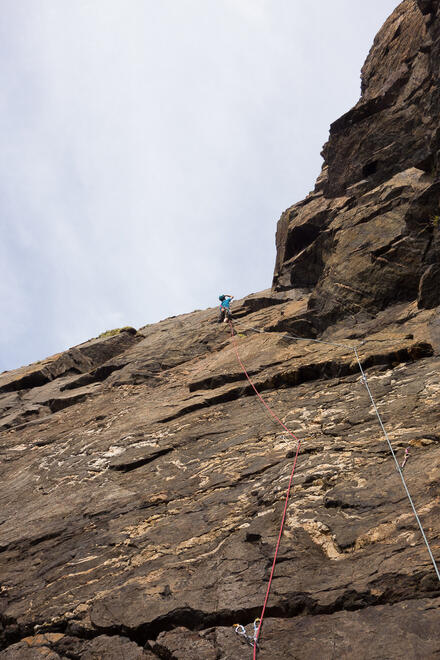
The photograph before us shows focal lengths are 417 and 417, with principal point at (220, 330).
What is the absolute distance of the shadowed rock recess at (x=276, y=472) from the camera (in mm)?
5441

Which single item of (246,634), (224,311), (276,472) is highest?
(224,311)

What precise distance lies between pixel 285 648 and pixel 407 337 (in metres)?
8.40

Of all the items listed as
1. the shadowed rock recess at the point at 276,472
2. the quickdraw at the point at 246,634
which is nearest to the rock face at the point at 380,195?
the shadowed rock recess at the point at 276,472

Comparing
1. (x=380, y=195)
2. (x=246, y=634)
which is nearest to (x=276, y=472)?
(x=246, y=634)

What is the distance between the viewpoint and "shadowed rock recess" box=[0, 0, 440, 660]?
544 cm

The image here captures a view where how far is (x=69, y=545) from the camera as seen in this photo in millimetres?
8531

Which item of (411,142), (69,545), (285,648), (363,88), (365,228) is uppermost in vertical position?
(363,88)

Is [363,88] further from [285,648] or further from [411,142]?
[285,648]

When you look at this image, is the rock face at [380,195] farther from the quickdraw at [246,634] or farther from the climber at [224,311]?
the quickdraw at [246,634]

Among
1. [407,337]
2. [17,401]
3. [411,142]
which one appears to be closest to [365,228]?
[411,142]

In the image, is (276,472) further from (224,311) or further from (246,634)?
(224,311)

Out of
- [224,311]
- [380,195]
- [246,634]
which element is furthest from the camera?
[224,311]

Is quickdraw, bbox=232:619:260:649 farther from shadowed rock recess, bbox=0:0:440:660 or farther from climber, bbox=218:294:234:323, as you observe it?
climber, bbox=218:294:234:323

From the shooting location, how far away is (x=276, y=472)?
827cm
